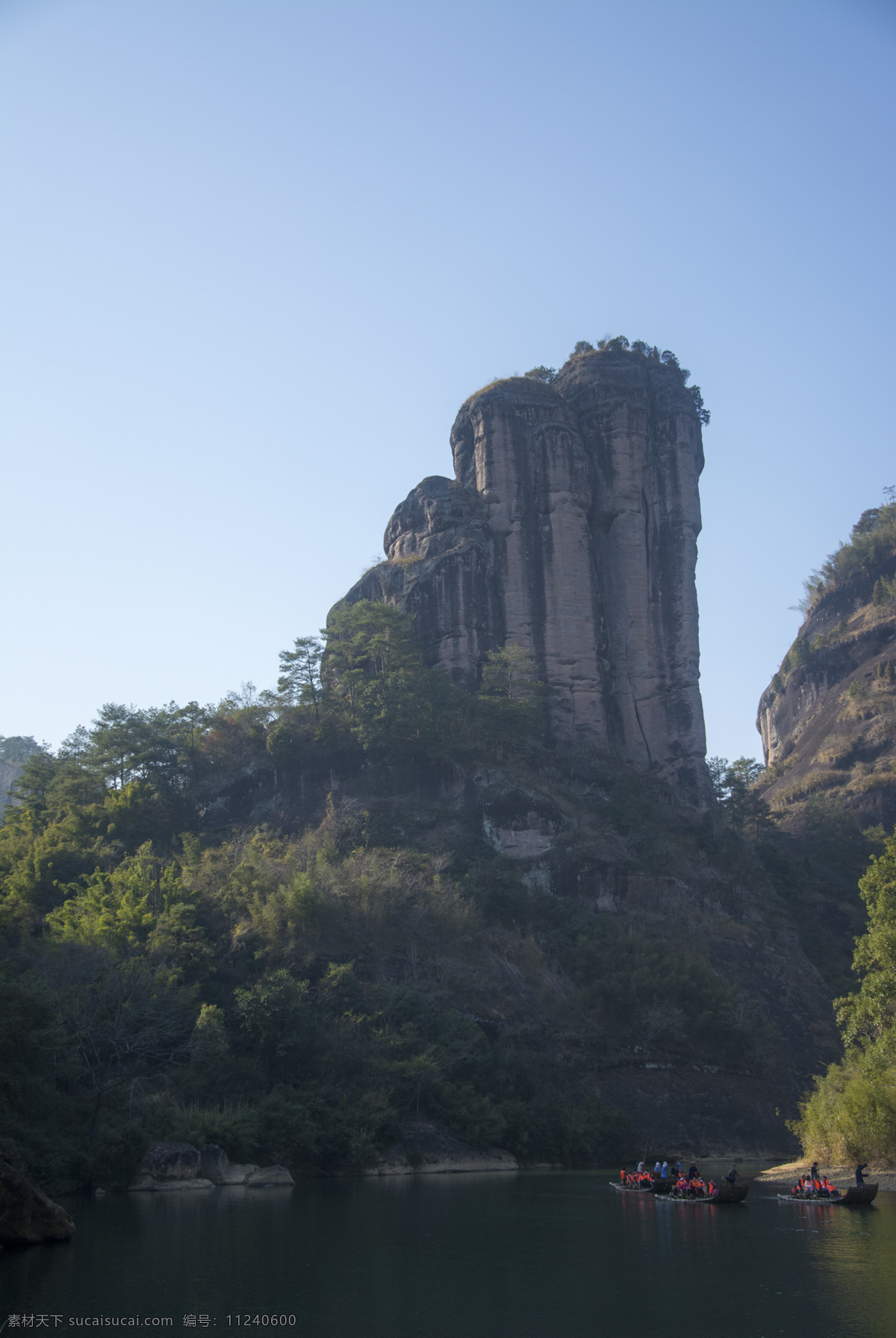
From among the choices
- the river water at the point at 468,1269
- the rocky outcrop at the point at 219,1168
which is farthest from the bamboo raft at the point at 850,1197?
the rocky outcrop at the point at 219,1168

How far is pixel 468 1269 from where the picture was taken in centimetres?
1930

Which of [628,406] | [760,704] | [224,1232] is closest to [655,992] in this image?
[224,1232]

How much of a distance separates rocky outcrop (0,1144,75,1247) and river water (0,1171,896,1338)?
291 millimetres

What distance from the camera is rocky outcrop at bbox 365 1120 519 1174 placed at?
36.8 metres

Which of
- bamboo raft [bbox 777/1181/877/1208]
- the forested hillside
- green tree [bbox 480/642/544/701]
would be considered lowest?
bamboo raft [bbox 777/1181/877/1208]

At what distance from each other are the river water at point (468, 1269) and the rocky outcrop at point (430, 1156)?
29.2 ft

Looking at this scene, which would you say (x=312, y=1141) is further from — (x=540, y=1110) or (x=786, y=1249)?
(x=786, y=1249)

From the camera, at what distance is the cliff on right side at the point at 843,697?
76.8 metres

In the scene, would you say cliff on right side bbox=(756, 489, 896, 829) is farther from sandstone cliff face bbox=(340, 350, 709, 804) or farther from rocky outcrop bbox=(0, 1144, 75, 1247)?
rocky outcrop bbox=(0, 1144, 75, 1247)

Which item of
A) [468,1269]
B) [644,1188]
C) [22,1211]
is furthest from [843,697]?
[22,1211]

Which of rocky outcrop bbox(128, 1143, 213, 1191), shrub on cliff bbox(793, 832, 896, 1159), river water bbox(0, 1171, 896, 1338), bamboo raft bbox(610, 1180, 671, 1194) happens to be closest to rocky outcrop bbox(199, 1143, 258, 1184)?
rocky outcrop bbox(128, 1143, 213, 1191)

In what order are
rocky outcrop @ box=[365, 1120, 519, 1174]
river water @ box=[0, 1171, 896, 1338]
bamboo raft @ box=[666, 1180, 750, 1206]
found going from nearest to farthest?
river water @ box=[0, 1171, 896, 1338], bamboo raft @ box=[666, 1180, 750, 1206], rocky outcrop @ box=[365, 1120, 519, 1174]

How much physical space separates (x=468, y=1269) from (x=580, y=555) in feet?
173

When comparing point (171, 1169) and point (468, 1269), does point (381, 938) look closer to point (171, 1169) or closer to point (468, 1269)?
point (171, 1169)
